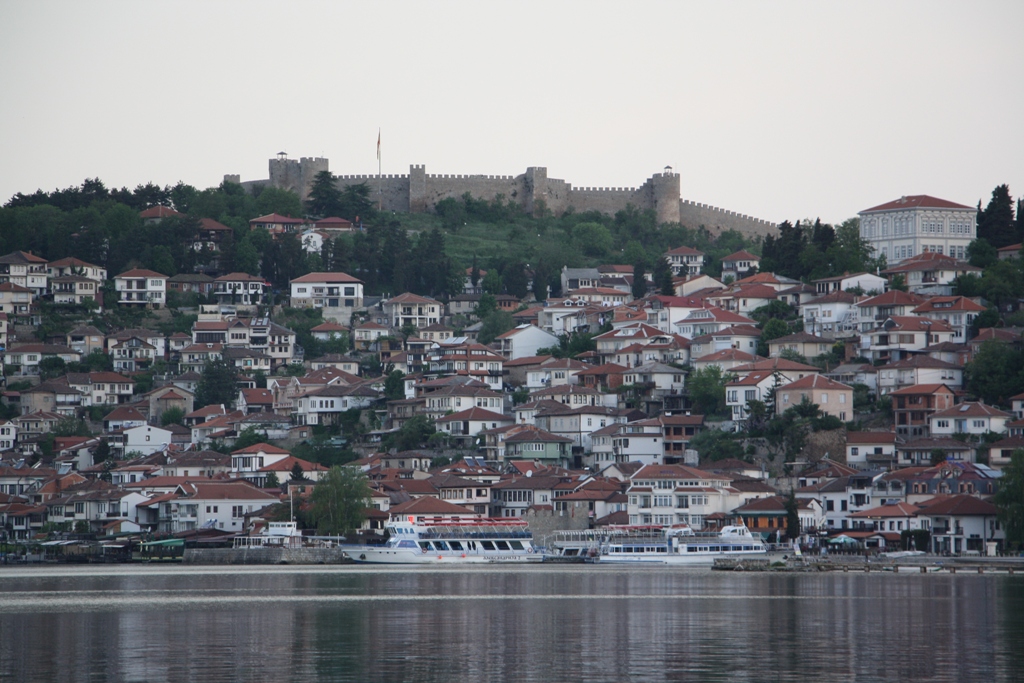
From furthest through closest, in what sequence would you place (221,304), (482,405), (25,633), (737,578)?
(221,304) → (482,405) → (737,578) → (25,633)

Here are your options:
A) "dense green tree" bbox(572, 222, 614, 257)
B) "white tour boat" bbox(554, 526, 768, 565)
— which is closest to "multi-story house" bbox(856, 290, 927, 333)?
"white tour boat" bbox(554, 526, 768, 565)

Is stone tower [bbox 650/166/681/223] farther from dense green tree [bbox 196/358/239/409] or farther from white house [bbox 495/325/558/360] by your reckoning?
dense green tree [bbox 196/358/239/409]

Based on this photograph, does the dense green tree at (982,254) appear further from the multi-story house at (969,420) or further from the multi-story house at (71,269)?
the multi-story house at (71,269)

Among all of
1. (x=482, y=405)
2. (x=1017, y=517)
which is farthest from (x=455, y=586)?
(x=482, y=405)

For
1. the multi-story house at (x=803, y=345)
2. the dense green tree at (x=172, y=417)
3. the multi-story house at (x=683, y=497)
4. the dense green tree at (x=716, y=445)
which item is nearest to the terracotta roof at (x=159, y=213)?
the dense green tree at (x=172, y=417)

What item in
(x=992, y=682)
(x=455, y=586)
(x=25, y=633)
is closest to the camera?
(x=992, y=682)

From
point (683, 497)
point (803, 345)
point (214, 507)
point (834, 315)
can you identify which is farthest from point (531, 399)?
point (214, 507)

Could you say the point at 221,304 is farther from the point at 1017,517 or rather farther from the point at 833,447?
the point at 1017,517
